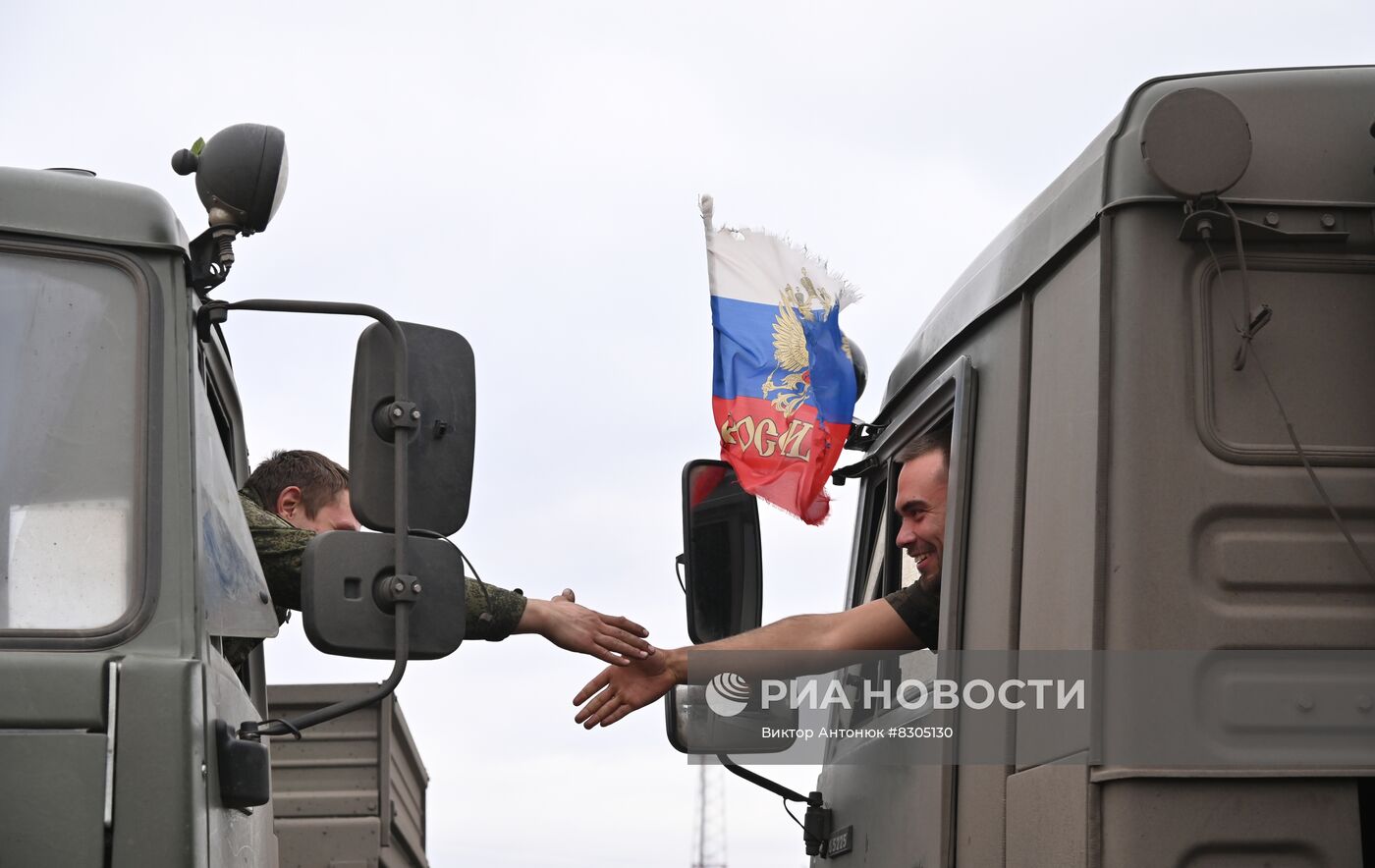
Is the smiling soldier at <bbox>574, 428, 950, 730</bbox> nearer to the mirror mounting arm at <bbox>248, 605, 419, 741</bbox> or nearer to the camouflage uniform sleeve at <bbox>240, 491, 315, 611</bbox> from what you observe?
the camouflage uniform sleeve at <bbox>240, 491, 315, 611</bbox>

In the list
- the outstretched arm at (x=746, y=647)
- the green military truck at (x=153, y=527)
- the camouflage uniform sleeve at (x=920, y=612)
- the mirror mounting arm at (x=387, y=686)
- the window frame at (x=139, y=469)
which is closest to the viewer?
the green military truck at (x=153, y=527)

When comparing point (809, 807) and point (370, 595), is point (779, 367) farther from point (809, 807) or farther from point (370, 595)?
point (370, 595)

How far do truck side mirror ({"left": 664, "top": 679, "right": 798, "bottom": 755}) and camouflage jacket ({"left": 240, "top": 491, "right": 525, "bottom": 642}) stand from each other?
2.75 feet

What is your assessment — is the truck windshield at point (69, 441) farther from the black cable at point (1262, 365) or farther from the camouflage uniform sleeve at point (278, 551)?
the black cable at point (1262, 365)

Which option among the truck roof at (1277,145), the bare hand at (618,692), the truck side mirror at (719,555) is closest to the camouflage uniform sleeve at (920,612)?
the truck side mirror at (719,555)

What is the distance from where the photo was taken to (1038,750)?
306 cm

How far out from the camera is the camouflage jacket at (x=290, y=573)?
3.62 m

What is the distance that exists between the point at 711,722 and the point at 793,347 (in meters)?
1.03

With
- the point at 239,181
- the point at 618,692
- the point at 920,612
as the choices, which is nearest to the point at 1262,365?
the point at 920,612

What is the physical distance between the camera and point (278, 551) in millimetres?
3621

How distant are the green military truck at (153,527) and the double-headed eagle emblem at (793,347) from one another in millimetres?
1443

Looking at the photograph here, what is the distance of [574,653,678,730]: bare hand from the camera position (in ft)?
14.3

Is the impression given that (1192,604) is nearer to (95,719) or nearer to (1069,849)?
(1069,849)

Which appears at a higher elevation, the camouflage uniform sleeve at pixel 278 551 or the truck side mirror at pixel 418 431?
the truck side mirror at pixel 418 431
